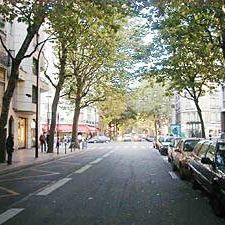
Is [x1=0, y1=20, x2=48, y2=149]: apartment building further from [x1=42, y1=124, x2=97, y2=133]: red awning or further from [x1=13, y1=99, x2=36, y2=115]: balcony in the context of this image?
[x1=42, y1=124, x2=97, y2=133]: red awning

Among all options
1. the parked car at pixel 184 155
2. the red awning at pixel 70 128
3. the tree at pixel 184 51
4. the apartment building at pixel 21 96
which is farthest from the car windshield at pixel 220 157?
the red awning at pixel 70 128

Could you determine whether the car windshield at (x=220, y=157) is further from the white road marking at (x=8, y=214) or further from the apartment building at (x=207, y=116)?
the apartment building at (x=207, y=116)

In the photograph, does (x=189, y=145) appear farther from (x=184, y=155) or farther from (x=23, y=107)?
(x=23, y=107)

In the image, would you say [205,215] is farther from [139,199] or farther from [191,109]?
[191,109]

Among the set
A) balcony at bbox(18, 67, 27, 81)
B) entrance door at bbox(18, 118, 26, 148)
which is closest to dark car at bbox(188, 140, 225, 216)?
balcony at bbox(18, 67, 27, 81)

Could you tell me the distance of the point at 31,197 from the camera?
12398mm

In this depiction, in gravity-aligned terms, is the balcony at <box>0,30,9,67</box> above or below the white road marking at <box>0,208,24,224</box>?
above

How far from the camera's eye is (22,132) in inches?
1811

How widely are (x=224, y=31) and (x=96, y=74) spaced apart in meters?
31.2

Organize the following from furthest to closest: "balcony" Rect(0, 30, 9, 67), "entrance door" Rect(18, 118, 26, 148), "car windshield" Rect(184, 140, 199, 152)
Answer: "entrance door" Rect(18, 118, 26, 148), "balcony" Rect(0, 30, 9, 67), "car windshield" Rect(184, 140, 199, 152)

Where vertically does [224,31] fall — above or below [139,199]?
above

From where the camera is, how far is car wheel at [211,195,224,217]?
9592mm

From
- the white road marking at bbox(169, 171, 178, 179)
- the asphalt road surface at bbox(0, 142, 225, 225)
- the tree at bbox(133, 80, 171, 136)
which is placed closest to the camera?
the asphalt road surface at bbox(0, 142, 225, 225)

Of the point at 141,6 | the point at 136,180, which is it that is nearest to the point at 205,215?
the point at 136,180
